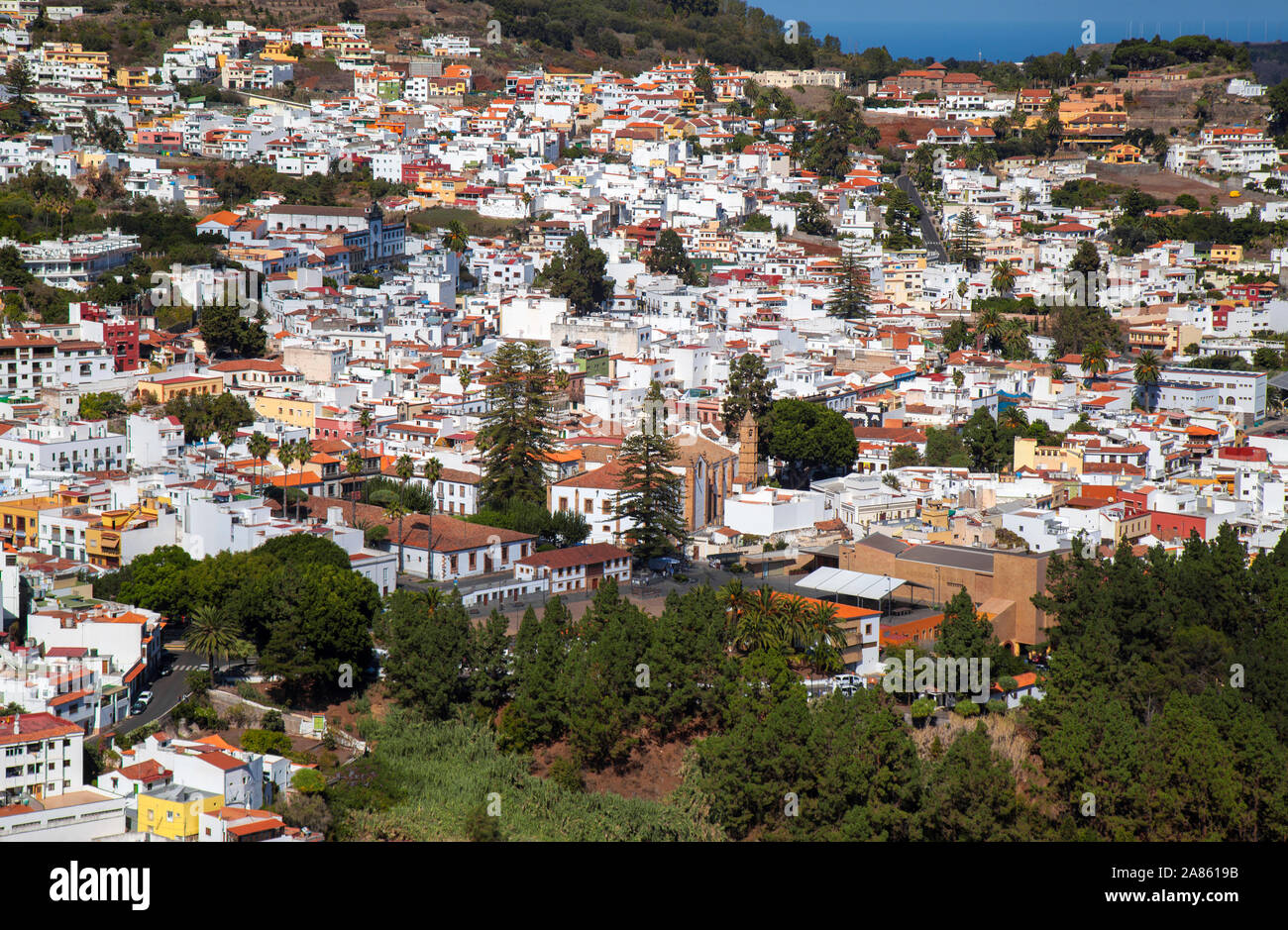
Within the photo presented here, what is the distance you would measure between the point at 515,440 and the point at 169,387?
6120mm

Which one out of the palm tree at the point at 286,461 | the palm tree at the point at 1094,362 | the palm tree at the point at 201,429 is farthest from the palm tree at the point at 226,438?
the palm tree at the point at 1094,362

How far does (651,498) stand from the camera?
2264 cm

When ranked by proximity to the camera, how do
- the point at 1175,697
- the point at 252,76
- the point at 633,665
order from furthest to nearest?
1. the point at 252,76
2. the point at 633,665
3. the point at 1175,697

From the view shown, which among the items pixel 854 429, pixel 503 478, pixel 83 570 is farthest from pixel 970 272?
pixel 83 570

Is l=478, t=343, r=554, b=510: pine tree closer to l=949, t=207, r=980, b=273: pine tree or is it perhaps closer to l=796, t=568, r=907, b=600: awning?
l=796, t=568, r=907, b=600: awning

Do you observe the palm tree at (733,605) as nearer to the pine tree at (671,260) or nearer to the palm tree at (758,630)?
the palm tree at (758,630)

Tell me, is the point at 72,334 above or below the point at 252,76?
below

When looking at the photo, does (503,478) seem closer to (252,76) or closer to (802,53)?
(252,76)

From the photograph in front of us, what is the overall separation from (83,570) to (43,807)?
Result: 5.91 metres

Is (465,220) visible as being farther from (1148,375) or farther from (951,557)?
(951,557)

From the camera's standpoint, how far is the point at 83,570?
19391 mm

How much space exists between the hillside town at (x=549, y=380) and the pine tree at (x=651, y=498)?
0.07 m

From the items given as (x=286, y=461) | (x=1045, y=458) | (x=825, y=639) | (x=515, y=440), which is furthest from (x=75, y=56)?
(x=825, y=639)

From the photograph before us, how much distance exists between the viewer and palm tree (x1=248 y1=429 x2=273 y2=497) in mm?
23281
